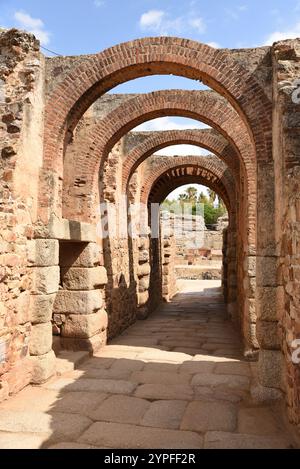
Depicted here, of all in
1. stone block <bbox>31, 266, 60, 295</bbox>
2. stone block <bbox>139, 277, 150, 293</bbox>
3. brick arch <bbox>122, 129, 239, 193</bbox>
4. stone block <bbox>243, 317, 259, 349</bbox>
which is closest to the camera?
stone block <bbox>31, 266, 60, 295</bbox>

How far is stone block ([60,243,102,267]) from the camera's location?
7059 mm

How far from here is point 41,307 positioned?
5.45m

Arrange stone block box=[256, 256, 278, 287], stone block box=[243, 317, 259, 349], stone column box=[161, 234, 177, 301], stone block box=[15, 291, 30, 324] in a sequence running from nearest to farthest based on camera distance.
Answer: stone block box=[256, 256, 278, 287] → stone block box=[15, 291, 30, 324] → stone block box=[243, 317, 259, 349] → stone column box=[161, 234, 177, 301]

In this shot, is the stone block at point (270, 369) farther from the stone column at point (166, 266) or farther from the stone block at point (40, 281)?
the stone column at point (166, 266)

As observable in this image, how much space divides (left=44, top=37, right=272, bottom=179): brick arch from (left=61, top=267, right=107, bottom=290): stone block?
1.94 meters

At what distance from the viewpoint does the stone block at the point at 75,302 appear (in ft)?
22.8

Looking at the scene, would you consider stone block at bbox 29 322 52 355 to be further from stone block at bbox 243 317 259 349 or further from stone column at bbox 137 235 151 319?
stone column at bbox 137 235 151 319

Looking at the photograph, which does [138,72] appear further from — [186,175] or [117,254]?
[186,175]

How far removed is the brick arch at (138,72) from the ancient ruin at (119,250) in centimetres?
2

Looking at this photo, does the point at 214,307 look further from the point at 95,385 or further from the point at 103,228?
the point at 95,385

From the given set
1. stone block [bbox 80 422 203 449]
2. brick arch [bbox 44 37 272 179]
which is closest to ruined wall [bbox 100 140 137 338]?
brick arch [bbox 44 37 272 179]

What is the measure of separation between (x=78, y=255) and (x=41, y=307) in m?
1.79

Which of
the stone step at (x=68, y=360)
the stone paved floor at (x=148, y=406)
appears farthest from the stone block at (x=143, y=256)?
the stone step at (x=68, y=360)

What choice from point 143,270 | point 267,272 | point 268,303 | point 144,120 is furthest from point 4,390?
point 143,270
